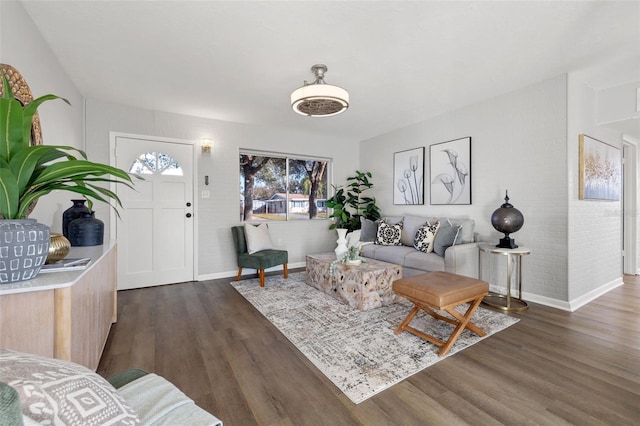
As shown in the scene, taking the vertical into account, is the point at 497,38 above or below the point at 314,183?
above

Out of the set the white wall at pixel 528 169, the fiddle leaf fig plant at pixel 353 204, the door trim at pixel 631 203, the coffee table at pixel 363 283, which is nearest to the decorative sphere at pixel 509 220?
the white wall at pixel 528 169

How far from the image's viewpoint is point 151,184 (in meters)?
3.85

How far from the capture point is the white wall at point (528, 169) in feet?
9.76

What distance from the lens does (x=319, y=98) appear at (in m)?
2.47

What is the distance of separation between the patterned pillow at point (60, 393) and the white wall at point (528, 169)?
3767 millimetres

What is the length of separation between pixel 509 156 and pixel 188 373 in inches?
152

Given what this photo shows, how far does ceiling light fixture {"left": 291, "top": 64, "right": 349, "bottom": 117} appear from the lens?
243 cm

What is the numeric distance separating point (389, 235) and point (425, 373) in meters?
2.60

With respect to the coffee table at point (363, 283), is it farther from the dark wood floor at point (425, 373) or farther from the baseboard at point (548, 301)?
the baseboard at point (548, 301)

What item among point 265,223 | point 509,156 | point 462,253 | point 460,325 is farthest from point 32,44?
point 509,156

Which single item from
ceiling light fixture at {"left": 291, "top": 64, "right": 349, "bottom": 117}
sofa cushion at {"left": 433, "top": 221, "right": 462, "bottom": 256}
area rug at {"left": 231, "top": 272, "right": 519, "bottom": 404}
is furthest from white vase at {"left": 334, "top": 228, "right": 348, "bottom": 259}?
ceiling light fixture at {"left": 291, "top": 64, "right": 349, "bottom": 117}

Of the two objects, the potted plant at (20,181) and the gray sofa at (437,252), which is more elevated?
the potted plant at (20,181)

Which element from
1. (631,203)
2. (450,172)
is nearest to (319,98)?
(450,172)

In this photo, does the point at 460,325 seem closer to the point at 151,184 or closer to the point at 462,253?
the point at 462,253
